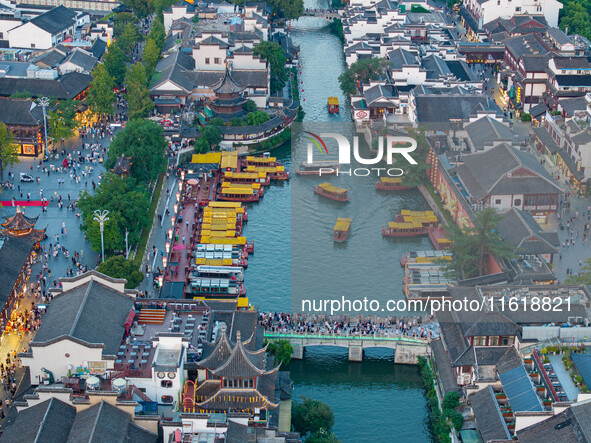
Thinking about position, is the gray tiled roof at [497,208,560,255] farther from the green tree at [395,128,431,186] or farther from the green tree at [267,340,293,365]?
the green tree at [267,340,293,365]

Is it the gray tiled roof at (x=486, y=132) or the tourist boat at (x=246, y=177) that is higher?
the gray tiled roof at (x=486, y=132)

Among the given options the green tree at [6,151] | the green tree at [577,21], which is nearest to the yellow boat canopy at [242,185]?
the green tree at [6,151]

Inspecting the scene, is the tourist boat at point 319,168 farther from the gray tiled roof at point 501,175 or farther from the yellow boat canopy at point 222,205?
the gray tiled roof at point 501,175

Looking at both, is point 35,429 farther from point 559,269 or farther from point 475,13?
point 475,13

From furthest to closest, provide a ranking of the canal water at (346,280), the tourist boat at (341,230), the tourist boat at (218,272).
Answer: the tourist boat at (341,230) → the tourist boat at (218,272) → the canal water at (346,280)

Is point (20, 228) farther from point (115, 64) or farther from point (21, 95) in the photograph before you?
point (115, 64)

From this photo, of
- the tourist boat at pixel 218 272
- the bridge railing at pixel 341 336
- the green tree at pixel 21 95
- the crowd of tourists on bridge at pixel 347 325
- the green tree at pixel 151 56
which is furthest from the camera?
the green tree at pixel 151 56

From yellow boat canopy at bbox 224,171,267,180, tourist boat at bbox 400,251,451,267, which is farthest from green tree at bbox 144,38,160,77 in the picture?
tourist boat at bbox 400,251,451,267

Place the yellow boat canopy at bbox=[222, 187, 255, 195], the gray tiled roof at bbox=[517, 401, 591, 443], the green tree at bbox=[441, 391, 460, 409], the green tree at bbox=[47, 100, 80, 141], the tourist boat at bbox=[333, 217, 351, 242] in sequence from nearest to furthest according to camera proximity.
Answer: the gray tiled roof at bbox=[517, 401, 591, 443]
the green tree at bbox=[441, 391, 460, 409]
the tourist boat at bbox=[333, 217, 351, 242]
the yellow boat canopy at bbox=[222, 187, 255, 195]
the green tree at bbox=[47, 100, 80, 141]
